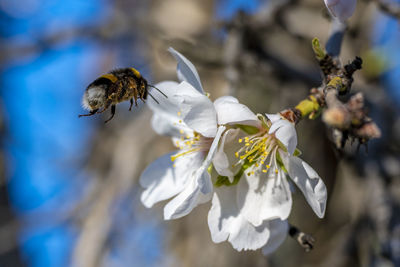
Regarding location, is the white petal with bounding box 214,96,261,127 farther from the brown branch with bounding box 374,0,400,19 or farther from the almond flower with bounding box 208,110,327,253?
the brown branch with bounding box 374,0,400,19

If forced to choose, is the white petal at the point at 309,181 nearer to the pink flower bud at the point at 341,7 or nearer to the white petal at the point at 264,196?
the white petal at the point at 264,196

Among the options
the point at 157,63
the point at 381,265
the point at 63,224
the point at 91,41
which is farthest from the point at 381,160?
the point at 63,224

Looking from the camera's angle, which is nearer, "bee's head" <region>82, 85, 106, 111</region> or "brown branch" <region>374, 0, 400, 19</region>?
"bee's head" <region>82, 85, 106, 111</region>

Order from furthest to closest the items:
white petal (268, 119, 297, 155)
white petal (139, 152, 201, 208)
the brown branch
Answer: the brown branch, white petal (139, 152, 201, 208), white petal (268, 119, 297, 155)

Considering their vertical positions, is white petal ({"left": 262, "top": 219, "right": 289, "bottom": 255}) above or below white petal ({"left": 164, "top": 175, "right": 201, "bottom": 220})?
below

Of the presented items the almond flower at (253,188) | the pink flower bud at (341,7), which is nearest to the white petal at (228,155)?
the almond flower at (253,188)

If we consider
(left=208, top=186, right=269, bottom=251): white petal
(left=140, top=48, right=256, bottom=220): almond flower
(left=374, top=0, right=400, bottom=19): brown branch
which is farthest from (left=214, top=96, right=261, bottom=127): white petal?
(left=374, top=0, right=400, bottom=19): brown branch

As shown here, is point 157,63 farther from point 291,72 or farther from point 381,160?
point 381,160

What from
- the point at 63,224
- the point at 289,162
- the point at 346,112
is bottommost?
the point at 63,224
